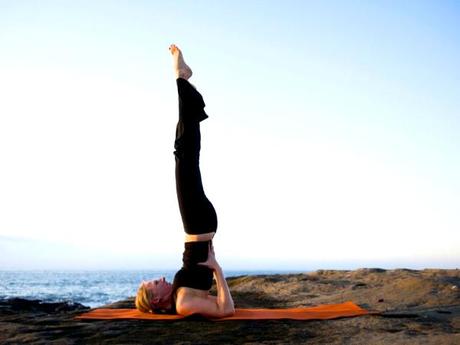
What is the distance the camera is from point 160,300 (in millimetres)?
5852

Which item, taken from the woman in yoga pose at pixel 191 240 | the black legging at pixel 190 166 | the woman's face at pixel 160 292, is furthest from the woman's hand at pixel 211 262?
the woman's face at pixel 160 292

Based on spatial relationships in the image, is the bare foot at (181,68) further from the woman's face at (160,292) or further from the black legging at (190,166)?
the woman's face at (160,292)

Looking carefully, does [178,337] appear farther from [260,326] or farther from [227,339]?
[260,326]

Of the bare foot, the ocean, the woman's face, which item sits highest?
the bare foot

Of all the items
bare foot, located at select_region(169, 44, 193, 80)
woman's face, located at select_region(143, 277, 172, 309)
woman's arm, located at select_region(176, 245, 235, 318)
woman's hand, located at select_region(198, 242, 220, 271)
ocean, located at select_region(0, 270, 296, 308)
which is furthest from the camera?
ocean, located at select_region(0, 270, 296, 308)

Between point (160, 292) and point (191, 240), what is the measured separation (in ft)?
2.36

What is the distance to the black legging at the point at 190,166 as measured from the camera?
19.4ft

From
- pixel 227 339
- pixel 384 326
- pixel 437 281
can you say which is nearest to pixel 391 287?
pixel 437 281

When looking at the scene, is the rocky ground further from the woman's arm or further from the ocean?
the ocean

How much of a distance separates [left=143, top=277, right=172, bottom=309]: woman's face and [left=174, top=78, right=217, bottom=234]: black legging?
2.29ft

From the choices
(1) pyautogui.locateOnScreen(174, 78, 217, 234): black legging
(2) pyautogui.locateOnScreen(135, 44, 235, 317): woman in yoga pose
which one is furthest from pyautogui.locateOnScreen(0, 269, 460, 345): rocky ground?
(1) pyautogui.locateOnScreen(174, 78, 217, 234): black legging

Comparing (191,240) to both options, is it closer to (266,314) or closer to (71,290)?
(266,314)

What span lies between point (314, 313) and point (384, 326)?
43.4 inches

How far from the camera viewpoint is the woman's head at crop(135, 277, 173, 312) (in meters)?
5.85
